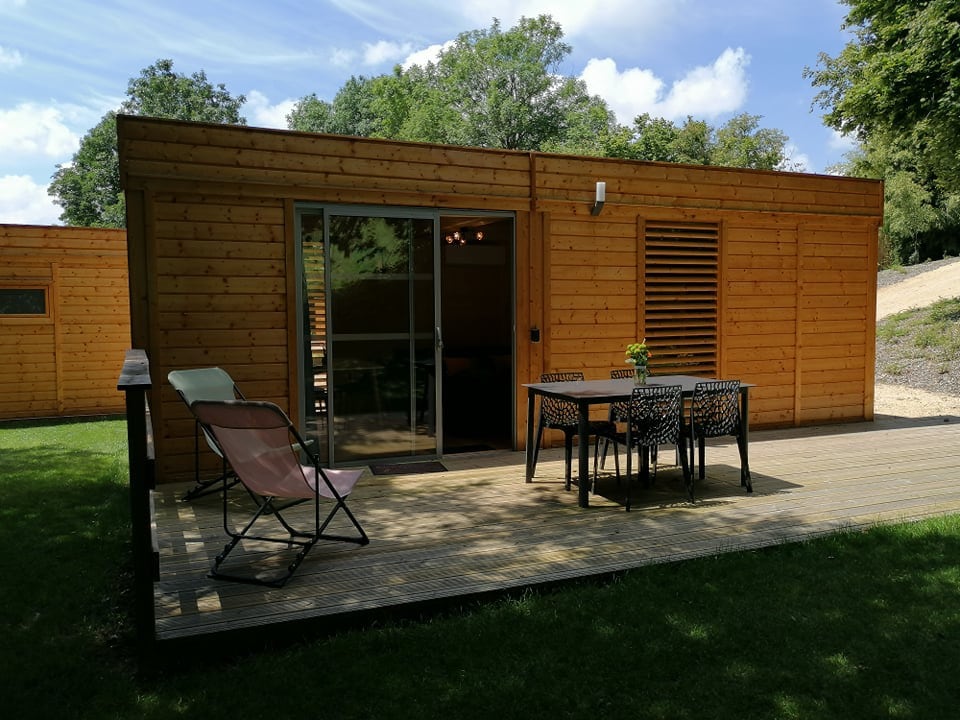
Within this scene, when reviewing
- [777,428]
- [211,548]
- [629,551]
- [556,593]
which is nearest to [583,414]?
[629,551]

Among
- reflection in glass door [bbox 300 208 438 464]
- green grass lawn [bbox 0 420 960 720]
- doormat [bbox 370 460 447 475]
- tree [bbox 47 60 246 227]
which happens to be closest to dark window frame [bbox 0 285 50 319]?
reflection in glass door [bbox 300 208 438 464]

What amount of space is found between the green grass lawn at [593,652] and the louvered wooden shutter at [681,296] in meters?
4.04

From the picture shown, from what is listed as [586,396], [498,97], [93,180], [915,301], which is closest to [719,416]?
[586,396]

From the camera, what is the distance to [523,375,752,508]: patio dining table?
16.7ft

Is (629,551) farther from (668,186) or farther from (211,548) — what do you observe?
(668,186)

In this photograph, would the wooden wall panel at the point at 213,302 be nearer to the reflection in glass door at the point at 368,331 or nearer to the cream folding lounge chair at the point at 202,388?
the reflection in glass door at the point at 368,331

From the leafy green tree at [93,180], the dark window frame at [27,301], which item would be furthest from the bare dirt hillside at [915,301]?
the leafy green tree at [93,180]

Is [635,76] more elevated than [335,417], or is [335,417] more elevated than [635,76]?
[635,76]

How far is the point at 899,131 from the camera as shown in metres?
16.2

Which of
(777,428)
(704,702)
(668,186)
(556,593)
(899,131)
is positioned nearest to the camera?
(704,702)

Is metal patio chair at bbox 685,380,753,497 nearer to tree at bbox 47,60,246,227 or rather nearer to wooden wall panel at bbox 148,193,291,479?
wooden wall panel at bbox 148,193,291,479

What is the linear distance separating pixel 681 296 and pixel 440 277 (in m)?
2.74

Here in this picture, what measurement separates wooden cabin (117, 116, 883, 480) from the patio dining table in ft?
4.47

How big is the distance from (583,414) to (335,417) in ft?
8.11
